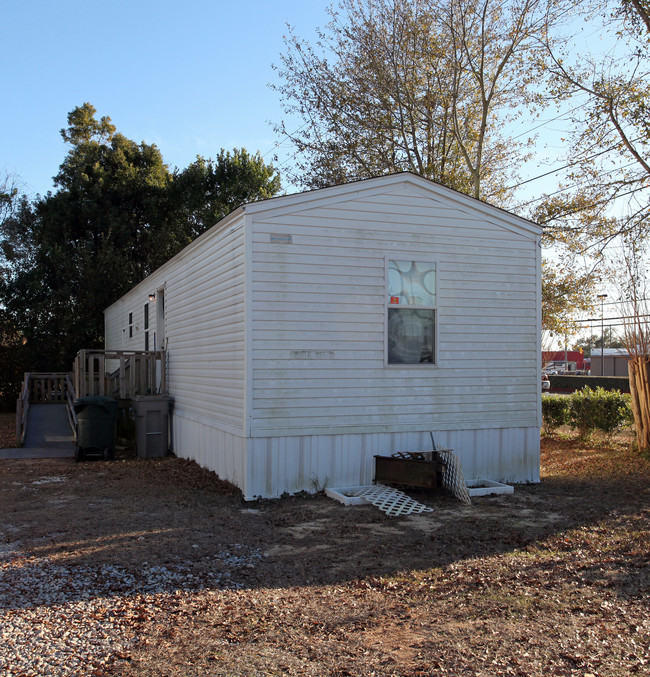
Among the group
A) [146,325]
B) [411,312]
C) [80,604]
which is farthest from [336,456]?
[146,325]

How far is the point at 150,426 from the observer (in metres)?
10.3

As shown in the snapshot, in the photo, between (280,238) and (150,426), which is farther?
(150,426)

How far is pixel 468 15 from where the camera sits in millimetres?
13180

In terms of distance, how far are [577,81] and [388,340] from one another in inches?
299

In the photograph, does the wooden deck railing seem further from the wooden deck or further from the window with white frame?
the window with white frame

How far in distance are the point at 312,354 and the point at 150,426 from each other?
429 centimetres

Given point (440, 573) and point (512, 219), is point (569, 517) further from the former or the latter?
point (512, 219)

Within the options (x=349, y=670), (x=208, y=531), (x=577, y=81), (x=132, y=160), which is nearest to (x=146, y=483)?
(x=208, y=531)

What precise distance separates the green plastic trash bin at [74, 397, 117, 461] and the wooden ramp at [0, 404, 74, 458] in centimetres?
77

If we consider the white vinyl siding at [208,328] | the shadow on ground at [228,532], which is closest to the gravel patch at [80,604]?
the shadow on ground at [228,532]

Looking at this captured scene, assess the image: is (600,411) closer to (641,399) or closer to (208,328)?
(641,399)

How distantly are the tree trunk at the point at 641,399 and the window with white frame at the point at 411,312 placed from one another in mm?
4603

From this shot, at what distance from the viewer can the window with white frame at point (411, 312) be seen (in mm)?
7582

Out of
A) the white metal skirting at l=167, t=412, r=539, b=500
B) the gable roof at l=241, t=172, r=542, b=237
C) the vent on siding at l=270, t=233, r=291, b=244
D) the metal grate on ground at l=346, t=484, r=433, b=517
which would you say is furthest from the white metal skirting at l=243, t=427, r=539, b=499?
the gable roof at l=241, t=172, r=542, b=237
